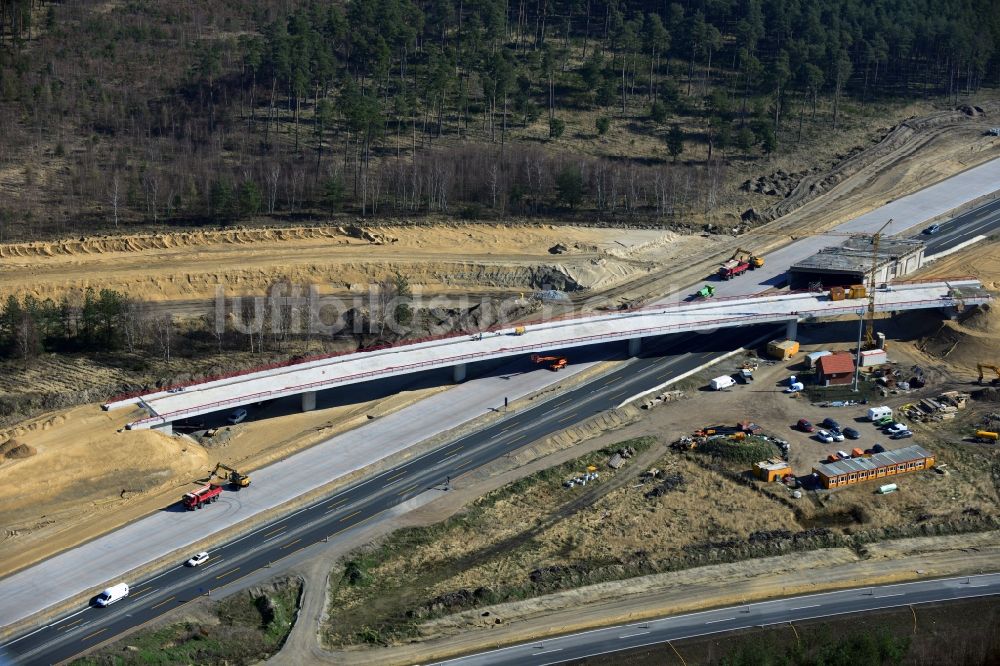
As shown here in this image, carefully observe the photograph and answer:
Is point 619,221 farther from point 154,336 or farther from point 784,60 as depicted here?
point 154,336

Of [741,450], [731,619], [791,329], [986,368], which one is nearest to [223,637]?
[731,619]

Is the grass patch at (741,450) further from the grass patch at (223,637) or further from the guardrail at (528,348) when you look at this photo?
the grass patch at (223,637)

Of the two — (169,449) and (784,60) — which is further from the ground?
(784,60)

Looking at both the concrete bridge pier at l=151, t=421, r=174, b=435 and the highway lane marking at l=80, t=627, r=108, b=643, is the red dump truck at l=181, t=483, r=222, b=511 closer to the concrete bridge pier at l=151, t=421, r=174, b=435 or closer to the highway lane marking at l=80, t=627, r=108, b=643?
the concrete bridge pier at l=151, t=421, r=174, b=435

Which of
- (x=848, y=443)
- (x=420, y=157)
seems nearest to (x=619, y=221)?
(x=420, y=157)

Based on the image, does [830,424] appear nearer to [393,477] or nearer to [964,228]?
[393,477]

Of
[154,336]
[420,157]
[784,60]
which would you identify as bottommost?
[154,336]
